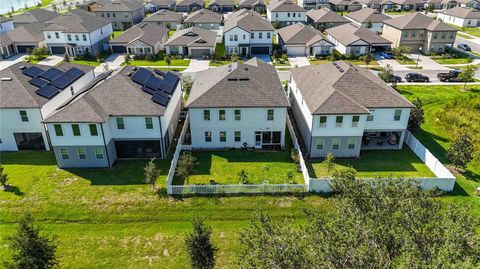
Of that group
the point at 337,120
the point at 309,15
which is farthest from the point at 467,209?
the point at 309,15

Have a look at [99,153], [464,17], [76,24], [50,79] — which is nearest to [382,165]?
[99,153]

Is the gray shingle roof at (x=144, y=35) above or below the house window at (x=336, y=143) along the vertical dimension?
above

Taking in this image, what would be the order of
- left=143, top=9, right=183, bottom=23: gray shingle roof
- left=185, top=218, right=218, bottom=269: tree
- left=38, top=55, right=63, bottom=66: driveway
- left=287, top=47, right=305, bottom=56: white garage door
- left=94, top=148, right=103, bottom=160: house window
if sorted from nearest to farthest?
left=185, top=218, right=218, bottom=269: tree < left=94, top=148, right=103, bottom=160: house window < left=38, top=55, right=63, bottom=66: driveway < left=287, top=47, right=305, bottom=56: white garage door < left=143, top=9, right=183, bottom=23: gray shingle roof

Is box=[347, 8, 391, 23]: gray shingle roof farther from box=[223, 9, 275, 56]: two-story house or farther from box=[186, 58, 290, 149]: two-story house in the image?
box=[186, 58, 290, 149]: two-story house

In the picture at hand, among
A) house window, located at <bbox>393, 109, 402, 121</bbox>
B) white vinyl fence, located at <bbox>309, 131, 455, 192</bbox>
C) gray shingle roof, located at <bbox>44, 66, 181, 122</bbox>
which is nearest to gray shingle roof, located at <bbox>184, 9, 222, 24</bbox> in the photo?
gray shingle roof, located at <bbox>44, 66, 181, 122</bbox>

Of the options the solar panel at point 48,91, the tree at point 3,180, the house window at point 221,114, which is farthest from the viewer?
the solar panel at point 48,91

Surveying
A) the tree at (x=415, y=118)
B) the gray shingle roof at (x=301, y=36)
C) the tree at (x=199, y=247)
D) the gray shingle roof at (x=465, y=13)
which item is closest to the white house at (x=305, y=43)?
the gray shingle roof at (x=301, y=36)

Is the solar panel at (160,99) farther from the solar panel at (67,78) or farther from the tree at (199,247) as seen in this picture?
the tree at (199,247)
